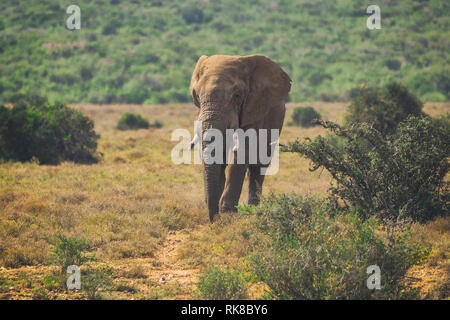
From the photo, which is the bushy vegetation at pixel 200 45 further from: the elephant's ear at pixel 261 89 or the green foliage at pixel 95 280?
the green foliage at pixel 95 280

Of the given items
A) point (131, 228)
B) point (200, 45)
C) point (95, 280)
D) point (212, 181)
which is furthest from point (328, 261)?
point (200, 45)

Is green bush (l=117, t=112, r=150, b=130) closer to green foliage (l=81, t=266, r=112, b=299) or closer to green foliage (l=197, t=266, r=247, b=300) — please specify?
green foliage (l=81, t=266, r=112, b=299)

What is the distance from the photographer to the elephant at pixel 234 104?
8.21m

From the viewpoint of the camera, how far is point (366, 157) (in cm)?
844

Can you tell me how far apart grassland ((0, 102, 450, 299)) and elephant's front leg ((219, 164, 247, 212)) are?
322mm

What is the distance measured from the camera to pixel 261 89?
362 inches

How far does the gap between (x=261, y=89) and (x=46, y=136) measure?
29.8 ft

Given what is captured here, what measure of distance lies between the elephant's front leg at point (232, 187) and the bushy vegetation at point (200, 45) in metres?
32.2

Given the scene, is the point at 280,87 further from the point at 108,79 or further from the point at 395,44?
the point at 395,44

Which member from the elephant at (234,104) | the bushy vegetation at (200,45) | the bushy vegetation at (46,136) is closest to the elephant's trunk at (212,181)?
the elephant at (234,104)

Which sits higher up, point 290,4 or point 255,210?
point 290,4

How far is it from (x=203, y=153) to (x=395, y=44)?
50.1m

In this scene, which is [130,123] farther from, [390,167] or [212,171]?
[390,167]
